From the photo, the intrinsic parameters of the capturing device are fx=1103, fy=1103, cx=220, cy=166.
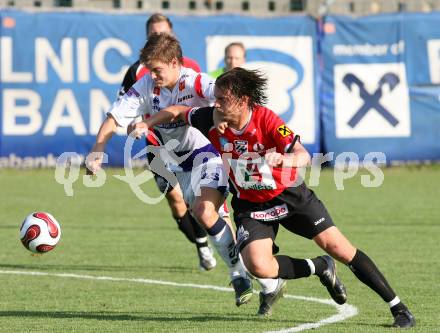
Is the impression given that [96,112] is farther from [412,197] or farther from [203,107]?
[203,107]

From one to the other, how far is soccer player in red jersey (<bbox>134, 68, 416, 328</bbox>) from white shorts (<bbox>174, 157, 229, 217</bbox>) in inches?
19.5

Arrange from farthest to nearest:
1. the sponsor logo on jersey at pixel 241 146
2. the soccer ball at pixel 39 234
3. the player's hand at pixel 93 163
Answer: the soccer ball at pixel 39 234
the player's hand at pixel 93 163
the sponsor logo on jersey at pixel 241 146

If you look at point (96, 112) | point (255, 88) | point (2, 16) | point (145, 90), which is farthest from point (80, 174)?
point (255, 88)

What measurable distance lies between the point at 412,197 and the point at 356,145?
3139 mm

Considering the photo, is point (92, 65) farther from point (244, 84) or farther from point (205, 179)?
point (244, 84)

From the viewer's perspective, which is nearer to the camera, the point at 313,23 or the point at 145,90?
the point at 145,90

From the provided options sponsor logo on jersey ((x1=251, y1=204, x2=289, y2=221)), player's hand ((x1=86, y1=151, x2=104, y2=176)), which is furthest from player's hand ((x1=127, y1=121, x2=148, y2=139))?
sponsor logo on jersey ((x1=251, y1=204, x2=289, y2=221))

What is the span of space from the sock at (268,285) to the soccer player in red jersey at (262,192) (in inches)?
2.4

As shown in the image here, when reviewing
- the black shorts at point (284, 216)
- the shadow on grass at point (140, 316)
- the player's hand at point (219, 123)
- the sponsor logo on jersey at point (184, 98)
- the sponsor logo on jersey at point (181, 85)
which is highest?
the sponsor logo on jersey at point (181, 85)

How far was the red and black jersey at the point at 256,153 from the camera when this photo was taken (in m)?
7.16

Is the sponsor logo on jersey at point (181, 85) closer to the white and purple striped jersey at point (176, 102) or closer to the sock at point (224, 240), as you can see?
the white and purple striped jersey at point (176, 102)

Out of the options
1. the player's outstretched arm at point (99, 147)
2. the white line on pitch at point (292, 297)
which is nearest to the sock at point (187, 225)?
the white line on pitch at point (292, 297)

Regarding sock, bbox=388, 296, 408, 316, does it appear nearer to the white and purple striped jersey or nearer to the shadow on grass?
the shadow on grass

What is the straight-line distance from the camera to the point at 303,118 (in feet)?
62.3
